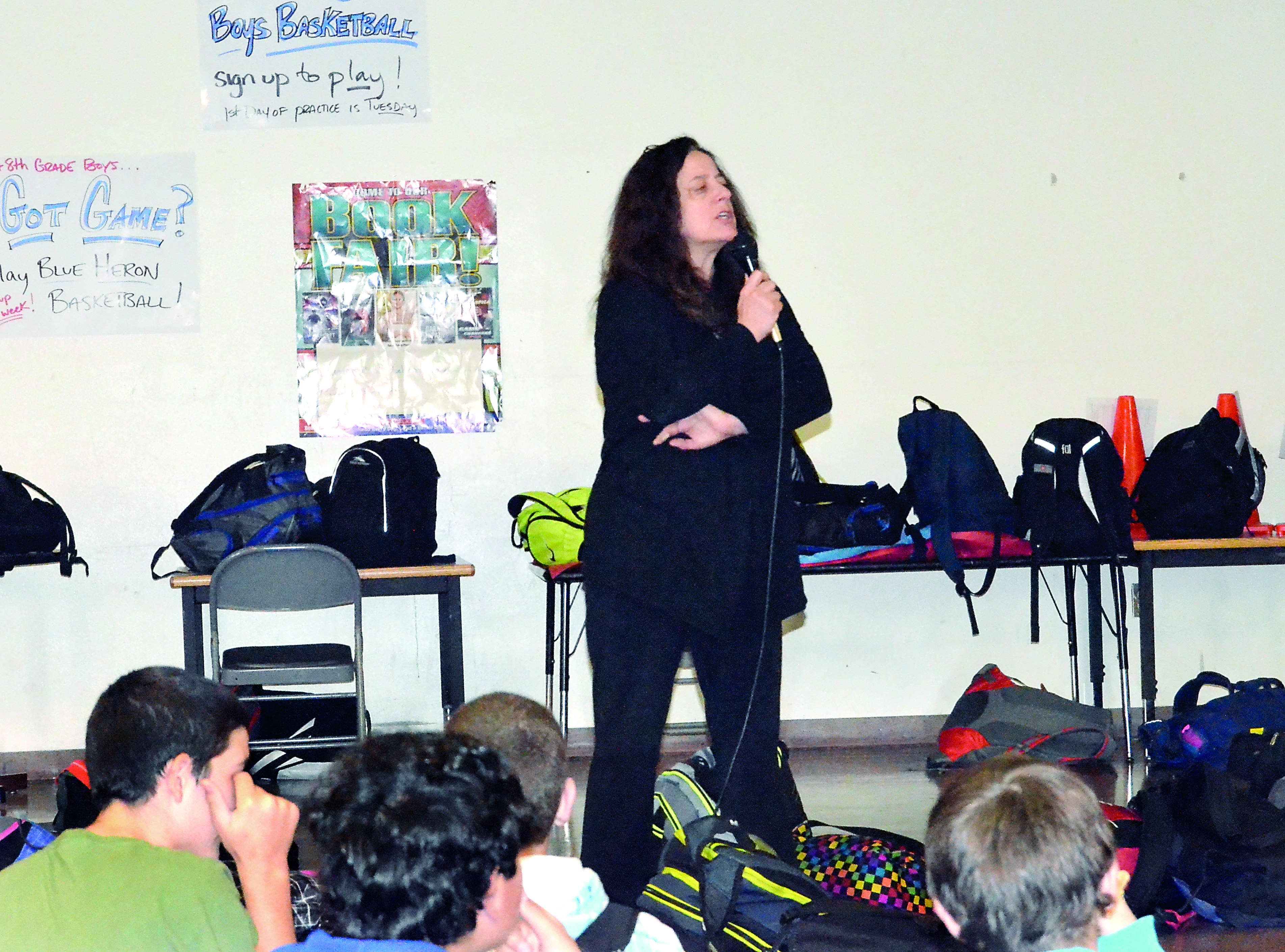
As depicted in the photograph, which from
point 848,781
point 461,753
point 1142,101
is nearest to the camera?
point 461,753

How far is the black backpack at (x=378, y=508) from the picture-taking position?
4125mm

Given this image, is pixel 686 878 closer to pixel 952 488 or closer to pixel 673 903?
pixel 673 903

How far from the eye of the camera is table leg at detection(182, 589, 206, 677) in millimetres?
4090

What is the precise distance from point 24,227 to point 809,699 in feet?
10.2

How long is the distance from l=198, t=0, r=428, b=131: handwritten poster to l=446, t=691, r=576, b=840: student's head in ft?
11.3

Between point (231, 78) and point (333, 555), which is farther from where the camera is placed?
point (231, 78)

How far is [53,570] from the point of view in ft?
15.1

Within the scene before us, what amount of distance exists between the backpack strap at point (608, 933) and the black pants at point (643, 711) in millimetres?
666

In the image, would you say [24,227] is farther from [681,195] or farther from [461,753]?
[461,753]

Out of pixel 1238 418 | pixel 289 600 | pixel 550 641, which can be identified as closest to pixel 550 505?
pixel 550 641

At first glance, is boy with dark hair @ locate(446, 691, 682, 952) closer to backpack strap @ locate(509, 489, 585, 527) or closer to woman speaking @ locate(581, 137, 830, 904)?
woman speaking @ locate(581, 137, 830, 904)

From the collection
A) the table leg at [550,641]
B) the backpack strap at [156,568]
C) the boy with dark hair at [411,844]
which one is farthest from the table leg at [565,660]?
the boy with dark hair at [411,844]

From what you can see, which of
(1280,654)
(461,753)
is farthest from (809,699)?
(461,753)

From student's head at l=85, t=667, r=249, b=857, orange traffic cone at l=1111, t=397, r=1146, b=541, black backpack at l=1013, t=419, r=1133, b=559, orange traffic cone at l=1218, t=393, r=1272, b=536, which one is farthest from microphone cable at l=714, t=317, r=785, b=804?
orange traffic cone at l=1218, t=393, r=1272, b=536
